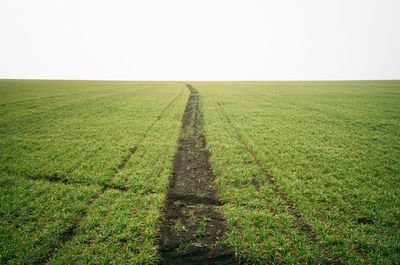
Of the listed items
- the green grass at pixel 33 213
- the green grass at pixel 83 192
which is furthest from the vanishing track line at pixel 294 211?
the green grass at pixel 33 213

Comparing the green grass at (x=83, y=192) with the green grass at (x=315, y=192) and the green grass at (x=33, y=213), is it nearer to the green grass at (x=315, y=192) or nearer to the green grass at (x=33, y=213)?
the green grass at (x=33, y=213)

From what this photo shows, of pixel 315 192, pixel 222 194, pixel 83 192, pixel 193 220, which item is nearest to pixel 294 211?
pixel 315 192

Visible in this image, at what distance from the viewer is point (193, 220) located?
7.72 meters

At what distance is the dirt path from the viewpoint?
6223 millimetres

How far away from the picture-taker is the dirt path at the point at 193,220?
20.4ft

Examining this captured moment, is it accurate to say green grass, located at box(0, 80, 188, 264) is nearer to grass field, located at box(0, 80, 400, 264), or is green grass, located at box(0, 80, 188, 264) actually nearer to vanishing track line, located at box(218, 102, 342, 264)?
grass field, located at box(0, 80, 400, 264)

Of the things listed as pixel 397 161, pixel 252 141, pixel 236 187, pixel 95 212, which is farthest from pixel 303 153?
pixel 95 212

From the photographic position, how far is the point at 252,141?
16.8m

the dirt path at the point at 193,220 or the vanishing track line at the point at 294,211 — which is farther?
the vanishing track line at the point at 294,211

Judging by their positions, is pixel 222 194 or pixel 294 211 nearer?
pixel 294 211

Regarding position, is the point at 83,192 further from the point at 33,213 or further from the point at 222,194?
the point at 222,194

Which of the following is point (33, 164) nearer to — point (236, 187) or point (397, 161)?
point (236, 187)

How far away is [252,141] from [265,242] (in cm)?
1081

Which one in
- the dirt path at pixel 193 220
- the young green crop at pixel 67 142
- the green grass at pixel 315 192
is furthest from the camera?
the young green crop at pixel 67 142
